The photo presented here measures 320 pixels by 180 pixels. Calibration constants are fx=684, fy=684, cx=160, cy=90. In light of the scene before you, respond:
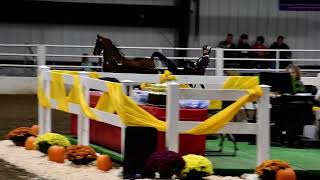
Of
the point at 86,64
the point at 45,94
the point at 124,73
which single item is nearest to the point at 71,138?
the point at 45,94

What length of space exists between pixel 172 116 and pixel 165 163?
2.13 feet

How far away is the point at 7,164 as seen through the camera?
844 centimetres

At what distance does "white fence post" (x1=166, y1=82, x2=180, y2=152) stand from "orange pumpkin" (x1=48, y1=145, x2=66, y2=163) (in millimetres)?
1533

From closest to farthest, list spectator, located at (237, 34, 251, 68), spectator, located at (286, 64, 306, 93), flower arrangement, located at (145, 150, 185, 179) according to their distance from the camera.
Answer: flower arrangement, located at (145, 150, 185, 179) < spectator, located at (286, 64, 306, 93) < spectator, located at (237, 34, 251, 68)

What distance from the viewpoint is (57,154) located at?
27.3ft

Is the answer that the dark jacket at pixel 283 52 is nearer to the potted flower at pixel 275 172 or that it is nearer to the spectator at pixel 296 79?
the spectator at pixel 296 79

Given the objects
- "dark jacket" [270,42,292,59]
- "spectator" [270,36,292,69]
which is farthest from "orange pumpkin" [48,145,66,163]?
"dark jacket" [270,42,292,59]

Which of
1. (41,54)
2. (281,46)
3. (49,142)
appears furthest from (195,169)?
(281,46)

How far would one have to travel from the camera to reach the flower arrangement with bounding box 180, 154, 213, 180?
23.2ft

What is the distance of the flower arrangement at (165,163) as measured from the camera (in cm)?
698

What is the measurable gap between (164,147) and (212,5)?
17.2m

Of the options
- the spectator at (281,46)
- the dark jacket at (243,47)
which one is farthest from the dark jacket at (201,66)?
the spectator at (281,46)

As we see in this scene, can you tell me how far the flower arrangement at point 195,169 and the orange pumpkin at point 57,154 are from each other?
1.82 meters

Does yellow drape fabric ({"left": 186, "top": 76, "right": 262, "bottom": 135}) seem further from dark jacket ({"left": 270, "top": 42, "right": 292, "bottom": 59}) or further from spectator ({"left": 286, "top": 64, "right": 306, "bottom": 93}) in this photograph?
dark jacket ({"left": 270, "top": 42, "right": 292, "bottom": 59})
